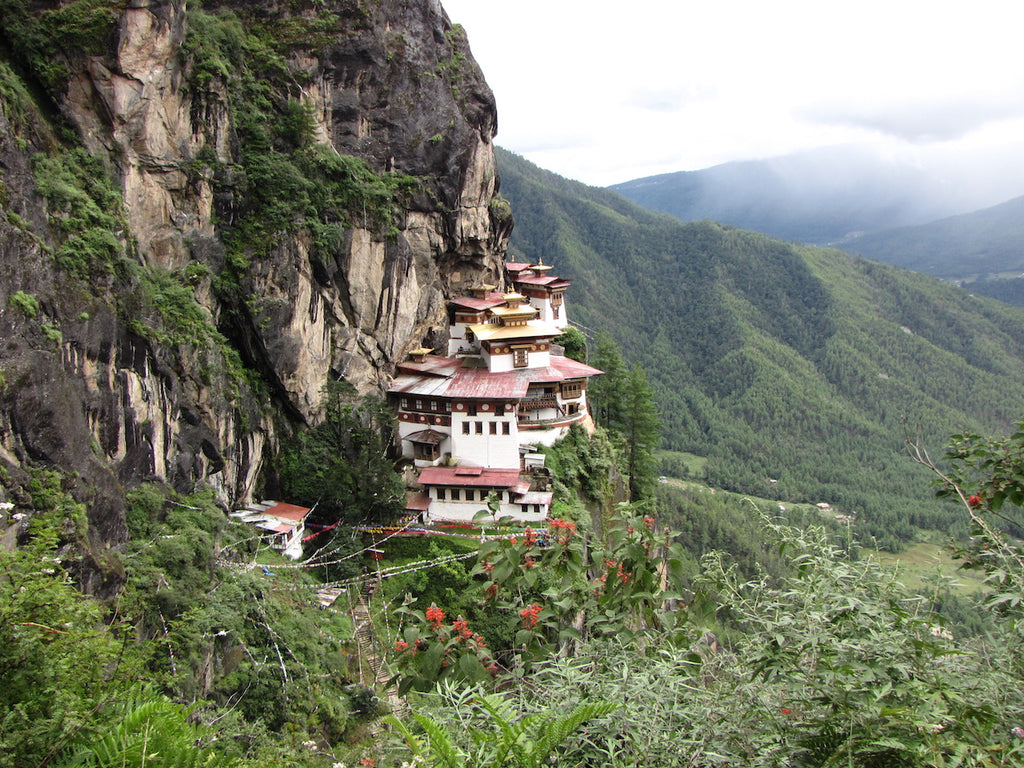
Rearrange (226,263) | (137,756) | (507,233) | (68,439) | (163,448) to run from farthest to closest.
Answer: (507,233) < (226,263) < (163,448) < (68,439) < (137,756)

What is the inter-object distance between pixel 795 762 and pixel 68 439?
15.4 m

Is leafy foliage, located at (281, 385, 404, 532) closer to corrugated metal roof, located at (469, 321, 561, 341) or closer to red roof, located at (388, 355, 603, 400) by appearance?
red roof, located at (388, 355, 603, 400)

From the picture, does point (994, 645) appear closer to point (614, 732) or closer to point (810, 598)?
point (810, 598)

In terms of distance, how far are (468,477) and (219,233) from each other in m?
13.4

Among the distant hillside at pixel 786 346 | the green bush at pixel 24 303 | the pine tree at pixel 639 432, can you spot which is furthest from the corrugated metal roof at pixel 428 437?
the distant hillside at pixel 786 346

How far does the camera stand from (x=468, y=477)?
29547 millimetres

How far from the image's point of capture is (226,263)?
26234mm

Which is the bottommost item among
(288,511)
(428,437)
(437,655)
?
(288,511)

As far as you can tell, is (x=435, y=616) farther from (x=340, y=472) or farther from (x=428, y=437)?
(x=428, y=437)

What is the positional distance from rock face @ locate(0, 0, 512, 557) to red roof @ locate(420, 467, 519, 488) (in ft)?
17.1

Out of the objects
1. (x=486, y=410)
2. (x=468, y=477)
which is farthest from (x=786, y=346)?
(x=468, y=477)

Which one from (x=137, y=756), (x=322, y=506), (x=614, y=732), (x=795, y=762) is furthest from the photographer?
(x=322, y=506)

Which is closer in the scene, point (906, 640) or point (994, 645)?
point (906, 640)

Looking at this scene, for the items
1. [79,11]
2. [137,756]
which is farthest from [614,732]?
[79,11]
